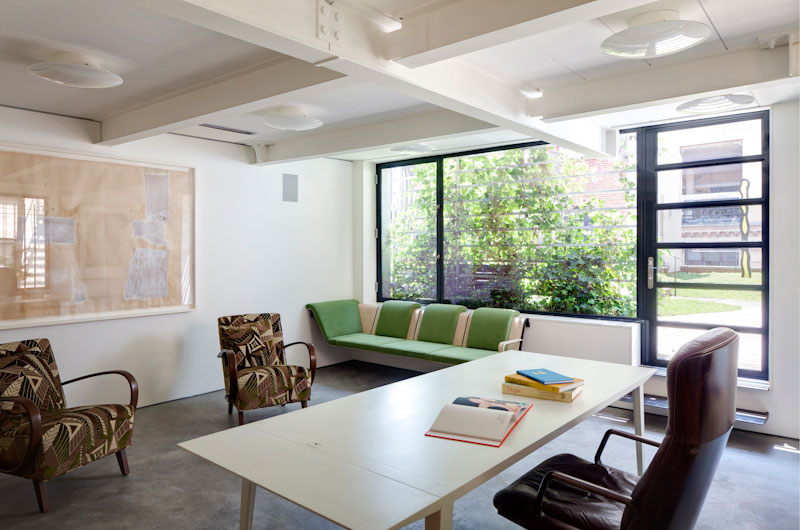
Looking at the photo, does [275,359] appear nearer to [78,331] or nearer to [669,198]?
[78,331]

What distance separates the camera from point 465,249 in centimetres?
662

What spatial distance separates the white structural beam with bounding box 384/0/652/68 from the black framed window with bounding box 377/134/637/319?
11.0 ft

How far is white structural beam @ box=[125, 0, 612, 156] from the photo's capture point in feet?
7.10

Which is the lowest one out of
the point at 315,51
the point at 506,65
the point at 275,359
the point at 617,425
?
the point at 617,425

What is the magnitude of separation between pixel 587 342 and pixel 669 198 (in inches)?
62.0

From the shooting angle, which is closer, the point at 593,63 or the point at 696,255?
the point at 593,63

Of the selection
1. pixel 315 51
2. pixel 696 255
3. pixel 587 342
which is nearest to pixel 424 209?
pixel 587 342

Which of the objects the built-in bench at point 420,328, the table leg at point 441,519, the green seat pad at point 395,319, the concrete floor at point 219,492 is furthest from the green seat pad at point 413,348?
the table leg at point 441,519

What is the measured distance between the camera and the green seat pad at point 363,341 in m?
6.20

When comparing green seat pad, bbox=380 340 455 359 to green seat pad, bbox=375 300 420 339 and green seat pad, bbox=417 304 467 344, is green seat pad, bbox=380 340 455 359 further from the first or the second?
green seat pad, bbox=375 300 420 339

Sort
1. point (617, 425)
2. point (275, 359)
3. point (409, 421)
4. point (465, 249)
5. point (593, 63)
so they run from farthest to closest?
point (465, 249), point (275, 359), point (617, 425), point (593, 63), point (409, 421)

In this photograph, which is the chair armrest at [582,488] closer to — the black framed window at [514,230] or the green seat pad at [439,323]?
the black framed window at [514,230]

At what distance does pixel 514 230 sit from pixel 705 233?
1901 mm

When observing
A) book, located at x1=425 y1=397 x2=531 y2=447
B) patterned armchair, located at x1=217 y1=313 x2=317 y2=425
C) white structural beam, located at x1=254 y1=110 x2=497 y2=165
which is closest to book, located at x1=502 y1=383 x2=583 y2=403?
book, located at x1=425 y1=397 x2=531 y2=447
